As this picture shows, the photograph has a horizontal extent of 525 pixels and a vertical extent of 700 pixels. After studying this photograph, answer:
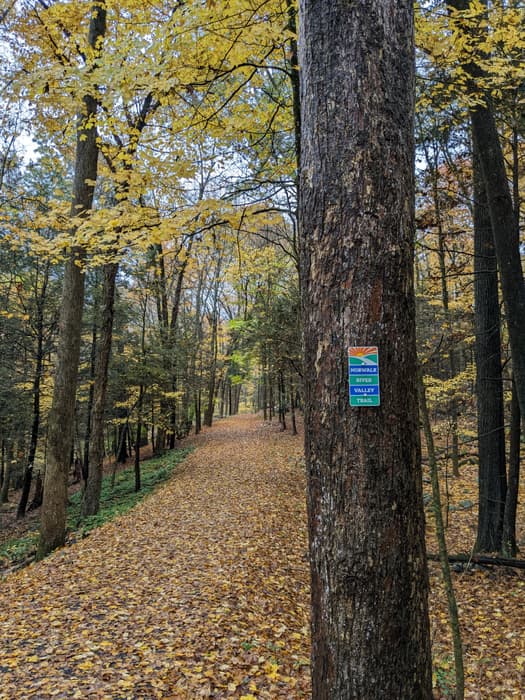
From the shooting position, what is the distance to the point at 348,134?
1598mm

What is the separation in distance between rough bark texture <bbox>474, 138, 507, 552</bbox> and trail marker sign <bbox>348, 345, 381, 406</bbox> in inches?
200

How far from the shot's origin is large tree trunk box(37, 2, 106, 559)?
23.4 feet

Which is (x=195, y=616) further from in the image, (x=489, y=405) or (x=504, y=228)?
(x=504, y=228)

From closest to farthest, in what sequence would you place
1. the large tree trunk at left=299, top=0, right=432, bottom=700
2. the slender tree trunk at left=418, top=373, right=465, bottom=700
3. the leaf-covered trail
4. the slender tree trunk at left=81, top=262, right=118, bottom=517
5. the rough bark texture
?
1. the large tree trunk at left=299, top=0, right=432, bottom=700
2. the slender tree trunk at left=418, top=373, right=465, bottom=700
3. the leaf-covered trail
4. the rough bark texture
5. the slender tree trunk at left=81, top=262, right=118, bottom=517

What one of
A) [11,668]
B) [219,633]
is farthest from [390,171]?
[11,668]

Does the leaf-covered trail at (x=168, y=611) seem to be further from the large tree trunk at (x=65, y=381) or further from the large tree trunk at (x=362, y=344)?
the large tree trunk at (x=362, y=344)

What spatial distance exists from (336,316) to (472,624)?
4.75m

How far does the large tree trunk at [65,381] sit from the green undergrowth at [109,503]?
596 millimetres

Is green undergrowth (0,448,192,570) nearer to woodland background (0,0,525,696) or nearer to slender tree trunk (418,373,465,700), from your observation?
woodland background (0,0,525,696)

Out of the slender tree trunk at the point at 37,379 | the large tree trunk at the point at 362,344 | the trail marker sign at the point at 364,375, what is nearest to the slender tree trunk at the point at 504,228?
the large tree trunk at the point at 362,344

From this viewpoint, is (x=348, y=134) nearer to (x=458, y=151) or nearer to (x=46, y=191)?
(x=458, y=151)

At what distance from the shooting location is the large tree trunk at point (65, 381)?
712cm

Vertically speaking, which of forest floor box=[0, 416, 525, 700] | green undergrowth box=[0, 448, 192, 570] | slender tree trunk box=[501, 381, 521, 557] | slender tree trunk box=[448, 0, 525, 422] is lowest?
green undergrowth box=[0, 448, 192, 570]

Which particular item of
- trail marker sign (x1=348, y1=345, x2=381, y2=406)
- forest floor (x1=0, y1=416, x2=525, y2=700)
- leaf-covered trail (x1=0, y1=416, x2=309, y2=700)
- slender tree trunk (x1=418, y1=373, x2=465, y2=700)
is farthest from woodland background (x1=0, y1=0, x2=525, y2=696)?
leaf-covered trail (x1=0, y1=416, x2=309, y2=700)
